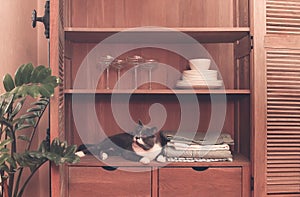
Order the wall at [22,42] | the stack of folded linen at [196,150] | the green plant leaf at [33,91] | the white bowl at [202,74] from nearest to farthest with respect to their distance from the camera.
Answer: the green plant leaf at [33,91], the wall at [22,42], the stack of folded linen at [196,150], the white bowl at [202,74]

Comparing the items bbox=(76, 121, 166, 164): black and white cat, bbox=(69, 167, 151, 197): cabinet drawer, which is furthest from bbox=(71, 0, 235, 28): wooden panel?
bbox=(69, 167, 151, 197): cabinet drawer

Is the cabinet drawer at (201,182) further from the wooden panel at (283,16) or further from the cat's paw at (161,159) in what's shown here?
A: the wooden panel at (283,16)

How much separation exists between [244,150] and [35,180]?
4.20 feet

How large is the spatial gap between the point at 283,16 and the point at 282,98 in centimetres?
43

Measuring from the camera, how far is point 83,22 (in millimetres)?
2330

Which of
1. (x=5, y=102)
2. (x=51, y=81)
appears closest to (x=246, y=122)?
(x=51, y=81)

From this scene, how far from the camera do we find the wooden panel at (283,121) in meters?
1.94

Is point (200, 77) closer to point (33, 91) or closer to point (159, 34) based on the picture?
point (159, 34)

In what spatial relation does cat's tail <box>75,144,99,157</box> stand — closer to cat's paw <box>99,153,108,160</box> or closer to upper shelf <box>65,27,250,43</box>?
cat's paw <box>99,153,108,160</box>

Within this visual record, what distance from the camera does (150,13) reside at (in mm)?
2342

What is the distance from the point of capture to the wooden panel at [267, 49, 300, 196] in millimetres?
1941

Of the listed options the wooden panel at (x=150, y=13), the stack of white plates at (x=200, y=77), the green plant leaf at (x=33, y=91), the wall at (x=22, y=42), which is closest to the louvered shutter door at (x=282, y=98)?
the stack of white plates at (x=200, y=77)

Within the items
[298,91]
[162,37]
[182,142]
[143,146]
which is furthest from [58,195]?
[298,91]

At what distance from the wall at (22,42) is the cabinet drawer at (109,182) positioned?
17.1 inches
